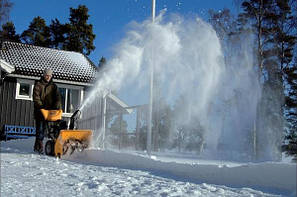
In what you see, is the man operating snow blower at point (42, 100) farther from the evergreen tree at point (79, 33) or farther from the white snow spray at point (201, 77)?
the evergreen tree at point (79, 33)

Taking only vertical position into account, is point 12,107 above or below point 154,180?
above

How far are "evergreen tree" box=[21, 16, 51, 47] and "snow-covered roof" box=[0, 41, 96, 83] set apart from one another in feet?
52.0

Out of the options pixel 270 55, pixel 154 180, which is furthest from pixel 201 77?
pixel 154 180

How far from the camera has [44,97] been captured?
7805mm

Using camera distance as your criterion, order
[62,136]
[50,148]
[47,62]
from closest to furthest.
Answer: [62,136], [50,148], [47,62]

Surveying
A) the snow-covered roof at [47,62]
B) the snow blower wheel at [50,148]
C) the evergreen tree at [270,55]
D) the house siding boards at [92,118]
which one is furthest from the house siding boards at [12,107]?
the evergreen tree at [270,55]

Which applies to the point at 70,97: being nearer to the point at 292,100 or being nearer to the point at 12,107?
the point at 12,107

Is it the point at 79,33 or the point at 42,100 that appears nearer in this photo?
the point at 42,100

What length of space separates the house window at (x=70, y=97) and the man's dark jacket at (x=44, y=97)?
22.4ft

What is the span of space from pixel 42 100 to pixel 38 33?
27.3 metres

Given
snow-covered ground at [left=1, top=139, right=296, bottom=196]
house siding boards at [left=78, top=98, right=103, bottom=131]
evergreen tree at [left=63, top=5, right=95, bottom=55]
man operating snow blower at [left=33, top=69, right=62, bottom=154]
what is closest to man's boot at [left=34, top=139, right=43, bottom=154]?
man operating snow blower at [left=33, top=69, right=62, bottom=154]

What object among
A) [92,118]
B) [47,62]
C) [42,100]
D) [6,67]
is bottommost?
[92,118]

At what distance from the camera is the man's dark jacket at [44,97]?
24.9 feet

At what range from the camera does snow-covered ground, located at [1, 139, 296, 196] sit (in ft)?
12.1
